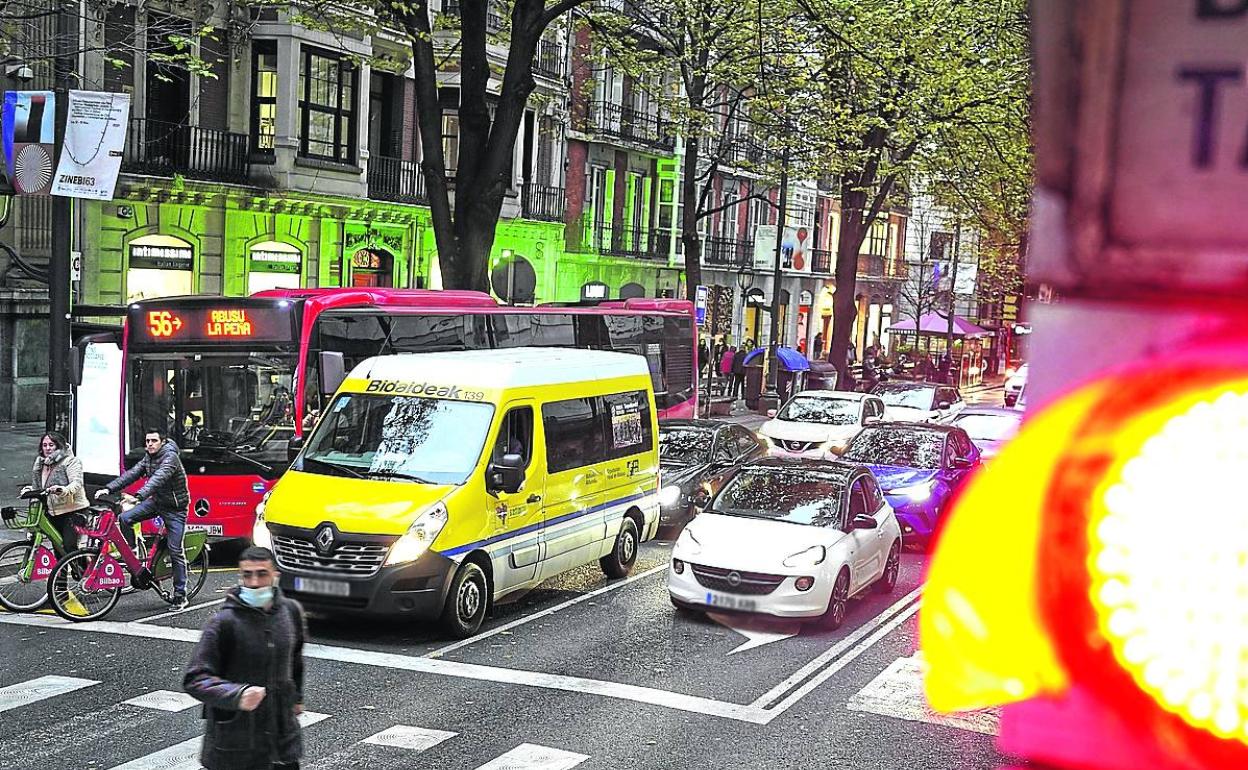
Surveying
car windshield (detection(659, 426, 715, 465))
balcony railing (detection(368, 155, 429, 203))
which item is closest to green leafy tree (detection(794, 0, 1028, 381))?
car windshield (detection(659, 426, 715, 465))

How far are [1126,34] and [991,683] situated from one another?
688 mm

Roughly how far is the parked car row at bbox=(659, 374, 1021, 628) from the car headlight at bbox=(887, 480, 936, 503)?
14mm

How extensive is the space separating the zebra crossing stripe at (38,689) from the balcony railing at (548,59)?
3084cm

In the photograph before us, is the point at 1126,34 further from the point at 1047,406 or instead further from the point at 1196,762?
the point at 1196,762

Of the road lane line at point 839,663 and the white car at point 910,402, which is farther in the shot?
the white car at point 910,402

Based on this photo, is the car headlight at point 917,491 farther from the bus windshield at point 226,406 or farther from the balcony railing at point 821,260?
the balcony railing at point 821,260

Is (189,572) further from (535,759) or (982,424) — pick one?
(982,424)

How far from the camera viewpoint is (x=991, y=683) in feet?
4.59

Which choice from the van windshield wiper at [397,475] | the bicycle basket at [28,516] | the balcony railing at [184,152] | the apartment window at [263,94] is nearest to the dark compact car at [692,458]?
the van windshield wiper at [397,475]

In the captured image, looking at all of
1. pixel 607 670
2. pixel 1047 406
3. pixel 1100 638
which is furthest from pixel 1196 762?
pixel 607 670

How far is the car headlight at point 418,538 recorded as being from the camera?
12195mm

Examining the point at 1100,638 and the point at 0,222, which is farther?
the point at 0,222

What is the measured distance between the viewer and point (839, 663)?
12.3 metres

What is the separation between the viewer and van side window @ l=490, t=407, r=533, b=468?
13297mm
